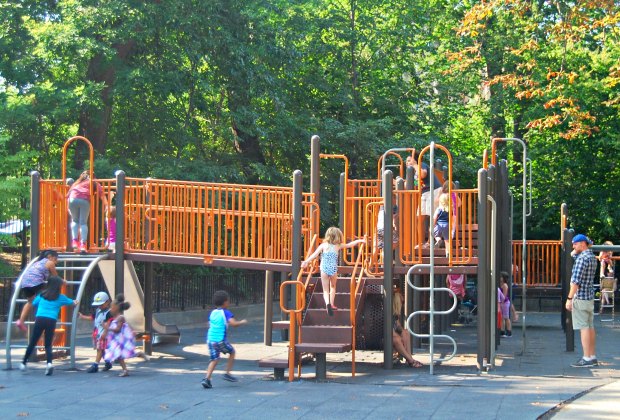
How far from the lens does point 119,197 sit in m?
17.1

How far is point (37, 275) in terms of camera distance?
16.0 meters

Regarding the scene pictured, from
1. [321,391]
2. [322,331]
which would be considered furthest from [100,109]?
[321,391]

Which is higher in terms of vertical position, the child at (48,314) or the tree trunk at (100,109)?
the tree trunk at (100,109)

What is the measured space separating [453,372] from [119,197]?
618cm

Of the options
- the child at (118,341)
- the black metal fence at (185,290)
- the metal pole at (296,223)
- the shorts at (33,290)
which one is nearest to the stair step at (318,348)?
the metal pole at (296,223)

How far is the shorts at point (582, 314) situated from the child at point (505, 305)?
7.07 m

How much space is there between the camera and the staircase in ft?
46.4

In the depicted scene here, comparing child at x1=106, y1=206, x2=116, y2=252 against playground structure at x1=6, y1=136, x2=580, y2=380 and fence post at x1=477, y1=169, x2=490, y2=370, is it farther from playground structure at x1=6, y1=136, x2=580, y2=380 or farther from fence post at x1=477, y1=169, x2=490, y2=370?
fence post at x1=477, y1=169, x2=490, y2=370

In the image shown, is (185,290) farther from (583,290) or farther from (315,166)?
(583,290)

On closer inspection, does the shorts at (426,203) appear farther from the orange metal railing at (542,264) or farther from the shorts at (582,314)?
the orange metal railing at (542,264)

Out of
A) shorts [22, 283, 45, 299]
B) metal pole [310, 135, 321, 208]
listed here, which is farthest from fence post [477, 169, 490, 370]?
shorts [22, 283, 45, 299]

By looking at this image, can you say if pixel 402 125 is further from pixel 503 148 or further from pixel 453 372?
pixel 453 372

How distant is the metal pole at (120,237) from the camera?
1703 cm

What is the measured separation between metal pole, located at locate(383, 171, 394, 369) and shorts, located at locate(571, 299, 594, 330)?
114 inches
